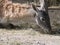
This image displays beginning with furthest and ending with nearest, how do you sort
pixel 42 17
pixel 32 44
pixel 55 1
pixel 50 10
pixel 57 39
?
pixel 55 1
pixel 50 10
pixel 42 17
pixel 57 39
pixel 32 44

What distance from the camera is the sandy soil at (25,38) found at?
6.03 metres

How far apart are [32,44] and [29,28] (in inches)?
76.1

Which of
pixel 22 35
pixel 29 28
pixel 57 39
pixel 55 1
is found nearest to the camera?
pixel 57 39

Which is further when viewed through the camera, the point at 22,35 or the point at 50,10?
the point at 50,10

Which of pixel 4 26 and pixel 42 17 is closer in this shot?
pixel 42 17

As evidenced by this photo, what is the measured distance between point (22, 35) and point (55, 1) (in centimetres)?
434

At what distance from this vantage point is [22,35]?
681cm

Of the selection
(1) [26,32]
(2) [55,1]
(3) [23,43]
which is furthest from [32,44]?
(2) [55,1]

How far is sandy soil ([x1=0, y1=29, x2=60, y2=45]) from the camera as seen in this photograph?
6.03 m

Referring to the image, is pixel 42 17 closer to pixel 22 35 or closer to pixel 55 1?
pixel 22 35

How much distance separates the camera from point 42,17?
288 inches

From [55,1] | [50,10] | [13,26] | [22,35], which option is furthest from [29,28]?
[55,1]

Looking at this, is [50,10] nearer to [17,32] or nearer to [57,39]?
[17,32]

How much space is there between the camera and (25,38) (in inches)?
254
